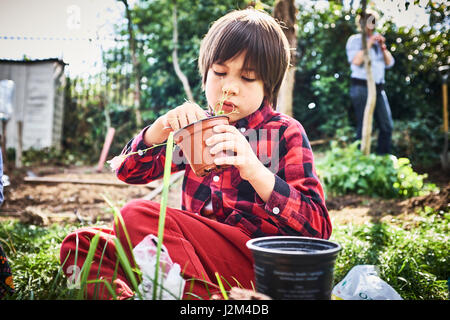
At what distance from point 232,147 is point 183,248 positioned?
366 mm

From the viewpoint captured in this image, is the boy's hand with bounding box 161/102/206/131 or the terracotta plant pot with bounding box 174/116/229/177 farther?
the boy's hand with bounding box 161/102/206/131

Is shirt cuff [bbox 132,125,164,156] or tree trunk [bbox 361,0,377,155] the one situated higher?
tree trunk [bbox 361,0,377,155]

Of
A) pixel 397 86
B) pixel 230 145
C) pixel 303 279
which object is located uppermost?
pixel 397 86

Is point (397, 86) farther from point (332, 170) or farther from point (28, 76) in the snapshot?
point (28, 76)

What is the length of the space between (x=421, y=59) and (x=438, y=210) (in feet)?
18.9

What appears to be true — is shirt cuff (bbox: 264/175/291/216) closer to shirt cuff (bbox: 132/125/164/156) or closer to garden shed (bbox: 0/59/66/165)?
shirt cuff (bbox: 132/125/164/156)

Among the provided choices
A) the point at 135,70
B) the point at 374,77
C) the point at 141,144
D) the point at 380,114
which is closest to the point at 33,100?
the point at 135,70

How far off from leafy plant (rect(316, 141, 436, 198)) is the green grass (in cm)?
140

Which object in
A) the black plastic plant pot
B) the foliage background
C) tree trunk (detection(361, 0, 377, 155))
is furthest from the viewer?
the foliage background

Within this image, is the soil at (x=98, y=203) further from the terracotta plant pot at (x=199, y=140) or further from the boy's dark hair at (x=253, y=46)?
the terracotta plant pot at (x=199, y=140)

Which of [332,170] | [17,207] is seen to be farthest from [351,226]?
[17,207]

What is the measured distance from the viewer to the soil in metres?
3.35

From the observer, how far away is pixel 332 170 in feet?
15.9

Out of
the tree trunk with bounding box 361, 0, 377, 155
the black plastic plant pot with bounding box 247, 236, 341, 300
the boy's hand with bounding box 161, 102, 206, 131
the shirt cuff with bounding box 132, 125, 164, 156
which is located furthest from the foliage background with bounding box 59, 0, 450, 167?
the black plastic plant pot with bounding box 247, 236, 341, 300
